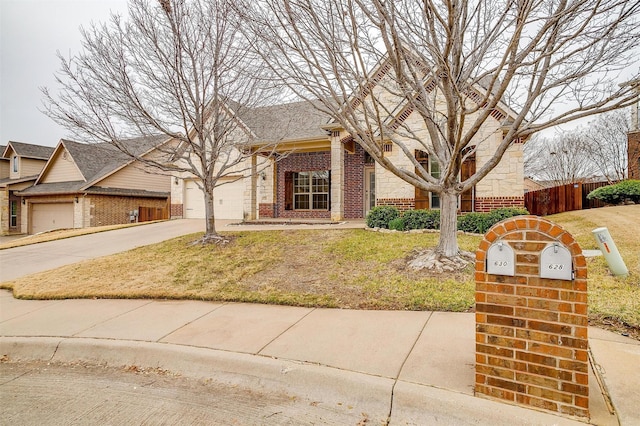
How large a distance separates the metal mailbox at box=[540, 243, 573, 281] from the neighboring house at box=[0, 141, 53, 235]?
31.4 meters

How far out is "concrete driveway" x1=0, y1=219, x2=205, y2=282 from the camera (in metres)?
9.39

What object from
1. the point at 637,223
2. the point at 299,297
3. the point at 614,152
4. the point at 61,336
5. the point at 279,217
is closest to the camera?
the point at 61,336

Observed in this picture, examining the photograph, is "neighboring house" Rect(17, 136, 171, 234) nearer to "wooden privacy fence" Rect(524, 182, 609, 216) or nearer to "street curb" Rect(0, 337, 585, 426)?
"street curb" Rect(0, 337, 585, 426)

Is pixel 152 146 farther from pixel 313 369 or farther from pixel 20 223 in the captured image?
pixel 20 223

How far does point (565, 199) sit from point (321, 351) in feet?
51.8

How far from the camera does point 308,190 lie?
17.0m

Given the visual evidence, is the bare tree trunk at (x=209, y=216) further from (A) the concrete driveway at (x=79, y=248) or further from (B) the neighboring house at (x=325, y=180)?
(A) the concrete driveway at (x=79, y=248)

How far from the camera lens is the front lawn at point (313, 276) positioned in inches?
197

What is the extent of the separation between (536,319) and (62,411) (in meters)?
4.01

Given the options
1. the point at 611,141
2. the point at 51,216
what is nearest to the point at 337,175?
the point at 51,216

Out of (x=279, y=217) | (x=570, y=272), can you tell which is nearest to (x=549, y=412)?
(x=570, y=272)

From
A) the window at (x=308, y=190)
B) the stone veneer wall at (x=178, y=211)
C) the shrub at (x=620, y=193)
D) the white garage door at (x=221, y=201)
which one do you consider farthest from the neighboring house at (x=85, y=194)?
the shrub at (x=620, y=193)

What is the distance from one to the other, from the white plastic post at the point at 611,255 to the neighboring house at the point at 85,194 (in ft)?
70.0

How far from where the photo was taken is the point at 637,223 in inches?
356
